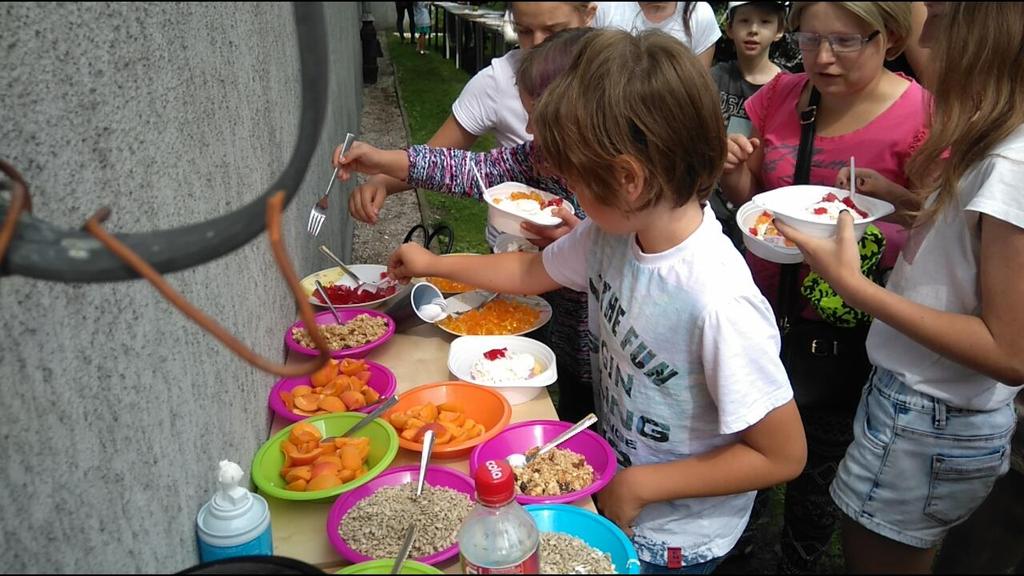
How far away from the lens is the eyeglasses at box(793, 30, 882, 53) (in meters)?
1.50

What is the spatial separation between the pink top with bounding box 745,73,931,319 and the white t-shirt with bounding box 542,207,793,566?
2.77 ft

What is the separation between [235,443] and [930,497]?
1.60 meters

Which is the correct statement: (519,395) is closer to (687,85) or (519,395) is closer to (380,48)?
(687,85)

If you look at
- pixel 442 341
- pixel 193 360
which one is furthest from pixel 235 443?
pixel 442 341

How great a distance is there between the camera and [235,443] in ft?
4.73

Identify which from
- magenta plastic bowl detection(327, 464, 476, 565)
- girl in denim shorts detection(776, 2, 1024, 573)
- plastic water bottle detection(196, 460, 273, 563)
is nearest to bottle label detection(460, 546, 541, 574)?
magenta plastic bowl detection(327, 464, 476, 565)

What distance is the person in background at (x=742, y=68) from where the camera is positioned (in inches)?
103

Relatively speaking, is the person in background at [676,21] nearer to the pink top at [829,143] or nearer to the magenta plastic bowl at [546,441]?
the pink top at [829,143]

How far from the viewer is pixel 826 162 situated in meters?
2.15

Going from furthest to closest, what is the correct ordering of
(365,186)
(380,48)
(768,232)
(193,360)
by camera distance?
1. (380,48)
2. (365,186)
3. (768,232)
4. (193,360)

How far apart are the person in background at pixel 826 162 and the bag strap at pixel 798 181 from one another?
11mm

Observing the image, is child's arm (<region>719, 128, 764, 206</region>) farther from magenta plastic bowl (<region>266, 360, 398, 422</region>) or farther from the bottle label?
the bottle label

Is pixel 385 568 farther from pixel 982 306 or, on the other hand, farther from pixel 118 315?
pixel 982 306

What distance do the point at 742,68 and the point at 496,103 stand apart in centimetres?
124
